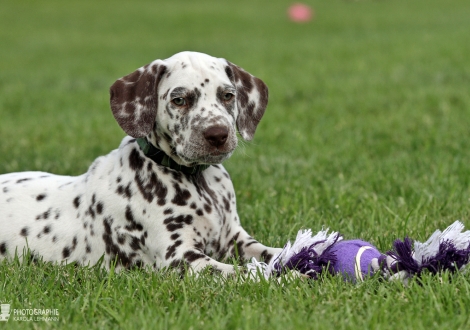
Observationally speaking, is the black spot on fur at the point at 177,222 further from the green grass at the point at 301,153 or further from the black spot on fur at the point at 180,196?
the green grass at the point at 301,153

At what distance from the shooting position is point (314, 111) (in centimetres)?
1029

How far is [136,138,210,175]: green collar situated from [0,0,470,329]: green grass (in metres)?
0.71

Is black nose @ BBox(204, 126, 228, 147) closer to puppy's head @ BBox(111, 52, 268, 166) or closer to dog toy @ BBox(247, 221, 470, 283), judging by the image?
puppy's head @ BBox(111, 52, 268, 166)

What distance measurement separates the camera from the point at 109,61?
17.4 meters

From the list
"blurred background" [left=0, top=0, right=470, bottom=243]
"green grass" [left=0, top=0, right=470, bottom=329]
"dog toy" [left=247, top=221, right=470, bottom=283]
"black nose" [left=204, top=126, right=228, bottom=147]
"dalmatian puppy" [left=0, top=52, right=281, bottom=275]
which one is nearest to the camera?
"green grass" [left=0, top=0, right=470, bottom=329]

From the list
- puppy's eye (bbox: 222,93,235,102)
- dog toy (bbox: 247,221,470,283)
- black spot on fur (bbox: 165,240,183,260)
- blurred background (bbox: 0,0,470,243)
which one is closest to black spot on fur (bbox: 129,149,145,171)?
black spot on fur (bbox: 165,240,183,260)

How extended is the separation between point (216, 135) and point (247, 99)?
0.70 meters

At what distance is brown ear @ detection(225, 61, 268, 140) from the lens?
4.74m

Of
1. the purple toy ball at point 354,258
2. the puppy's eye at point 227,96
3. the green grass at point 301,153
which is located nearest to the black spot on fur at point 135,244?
the green grass at point 301,153

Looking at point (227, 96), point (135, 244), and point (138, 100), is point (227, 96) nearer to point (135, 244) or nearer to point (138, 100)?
point (138, 100)

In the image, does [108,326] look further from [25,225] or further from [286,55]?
[286,55]

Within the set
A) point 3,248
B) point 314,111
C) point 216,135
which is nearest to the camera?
point 216,135

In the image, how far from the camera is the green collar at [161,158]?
454 centimetres

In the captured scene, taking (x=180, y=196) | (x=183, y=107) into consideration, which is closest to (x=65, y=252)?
(x=180, y=196)
